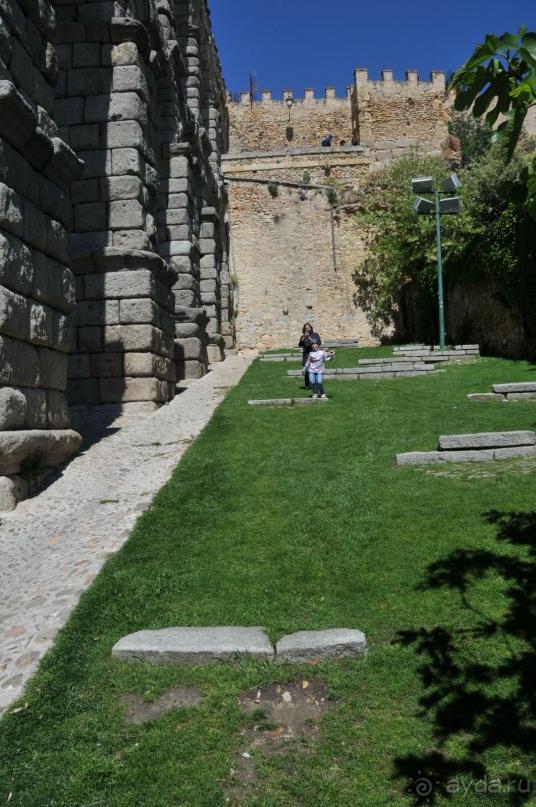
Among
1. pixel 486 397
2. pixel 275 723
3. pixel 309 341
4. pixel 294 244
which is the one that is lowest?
pixel 275 723

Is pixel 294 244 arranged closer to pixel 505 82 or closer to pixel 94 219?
pixel 94 219

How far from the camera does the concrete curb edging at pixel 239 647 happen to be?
3.34 metres

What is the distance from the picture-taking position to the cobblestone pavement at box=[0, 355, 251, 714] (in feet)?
12.2

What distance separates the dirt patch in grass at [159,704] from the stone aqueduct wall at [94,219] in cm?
322

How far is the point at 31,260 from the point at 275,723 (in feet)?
16.7

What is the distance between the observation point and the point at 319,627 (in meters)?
3.62

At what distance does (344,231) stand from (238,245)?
16.3ft

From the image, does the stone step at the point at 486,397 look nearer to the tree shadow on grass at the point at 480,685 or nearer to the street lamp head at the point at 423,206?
the tree shadow on grass at the point at 480,685

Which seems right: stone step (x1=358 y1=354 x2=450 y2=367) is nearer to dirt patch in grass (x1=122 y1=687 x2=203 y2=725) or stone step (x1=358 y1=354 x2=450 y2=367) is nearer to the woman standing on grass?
the woman standing on grass

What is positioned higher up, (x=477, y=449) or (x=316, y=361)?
(x=316, y=361)

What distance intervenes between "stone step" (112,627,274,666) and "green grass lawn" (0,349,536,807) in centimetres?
7

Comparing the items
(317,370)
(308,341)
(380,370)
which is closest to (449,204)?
(380,370)

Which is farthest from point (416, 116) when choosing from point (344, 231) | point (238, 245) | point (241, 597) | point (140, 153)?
point (241, 597)

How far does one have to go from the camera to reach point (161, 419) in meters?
9.75
